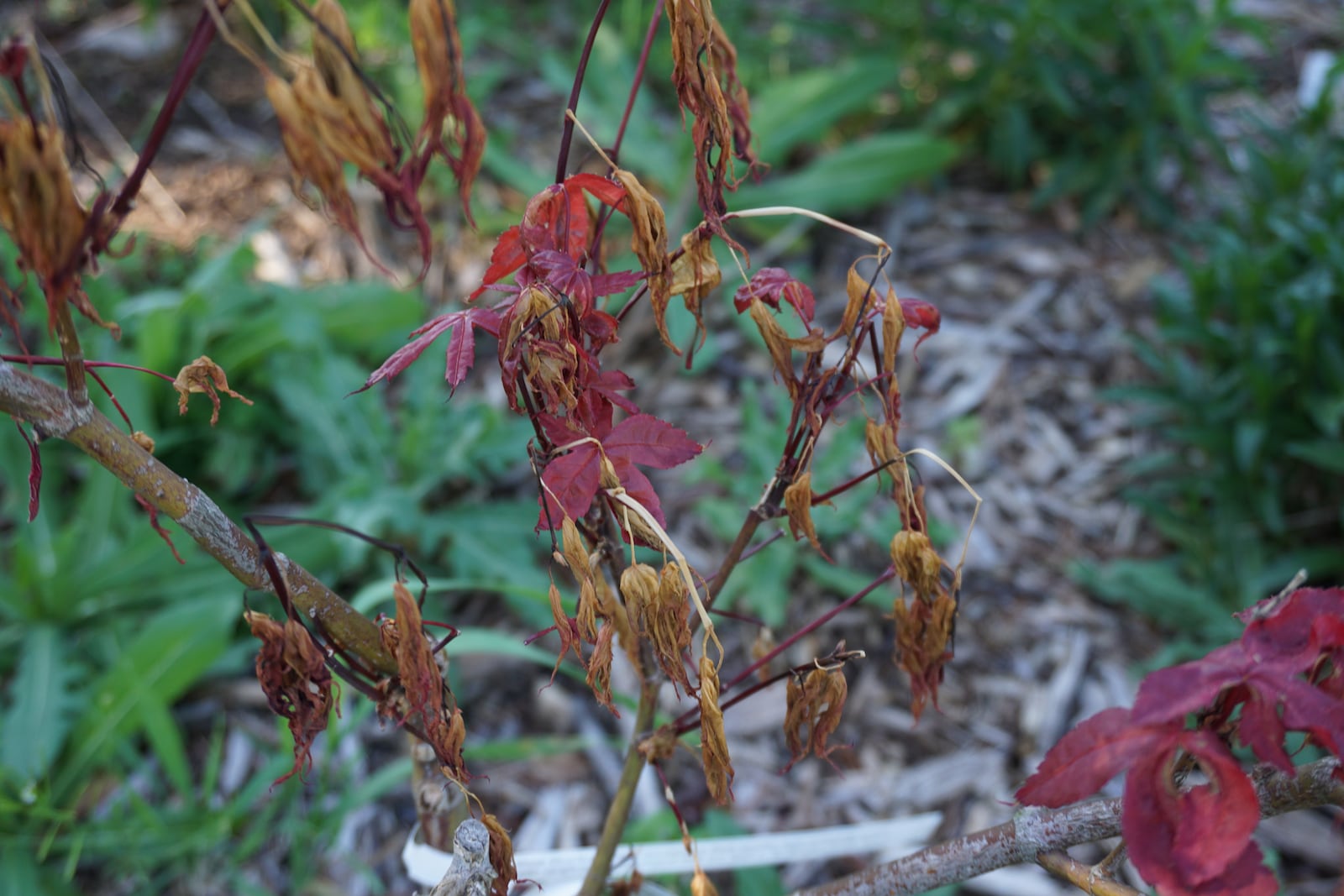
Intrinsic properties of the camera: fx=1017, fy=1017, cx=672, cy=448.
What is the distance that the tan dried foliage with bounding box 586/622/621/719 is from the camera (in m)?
0.76

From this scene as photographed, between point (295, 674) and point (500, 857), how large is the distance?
0.24 meters

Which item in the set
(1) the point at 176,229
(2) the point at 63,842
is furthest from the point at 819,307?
(2) the point at 63,842

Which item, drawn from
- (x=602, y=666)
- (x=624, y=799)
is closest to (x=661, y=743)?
(x=624, y=799)

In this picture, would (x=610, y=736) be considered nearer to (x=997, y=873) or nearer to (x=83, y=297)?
(x=997, y=873)

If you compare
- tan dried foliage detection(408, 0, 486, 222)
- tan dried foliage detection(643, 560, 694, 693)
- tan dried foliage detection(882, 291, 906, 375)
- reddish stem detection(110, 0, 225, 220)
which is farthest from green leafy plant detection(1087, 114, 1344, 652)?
reddish stem detection(110, 0, 225, 220)

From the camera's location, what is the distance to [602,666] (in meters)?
0.78

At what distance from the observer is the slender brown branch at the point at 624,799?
1.05 m

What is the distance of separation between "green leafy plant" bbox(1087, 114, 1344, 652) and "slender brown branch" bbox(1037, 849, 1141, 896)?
1398mm

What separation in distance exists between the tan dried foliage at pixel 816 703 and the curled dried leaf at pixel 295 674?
39 cm

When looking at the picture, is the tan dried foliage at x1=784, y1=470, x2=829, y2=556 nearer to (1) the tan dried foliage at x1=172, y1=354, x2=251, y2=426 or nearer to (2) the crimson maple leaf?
(2) the crimson maple leaf

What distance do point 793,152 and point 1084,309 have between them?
1.09m

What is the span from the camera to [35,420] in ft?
2.33

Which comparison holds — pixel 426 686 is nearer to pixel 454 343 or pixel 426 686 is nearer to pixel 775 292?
pixel 454 343

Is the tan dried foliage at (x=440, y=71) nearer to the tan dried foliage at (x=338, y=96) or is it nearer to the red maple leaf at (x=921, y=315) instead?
the tan dried foliage at (x=338, y=96)
